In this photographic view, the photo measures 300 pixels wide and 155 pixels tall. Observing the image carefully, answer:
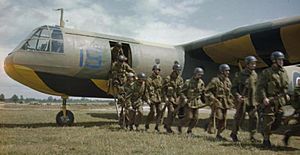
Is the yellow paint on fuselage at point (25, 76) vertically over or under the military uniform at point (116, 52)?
under

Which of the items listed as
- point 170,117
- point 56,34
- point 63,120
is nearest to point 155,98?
point 170,117

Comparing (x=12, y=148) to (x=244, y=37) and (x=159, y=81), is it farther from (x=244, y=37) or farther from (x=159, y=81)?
(x=244, y=37)

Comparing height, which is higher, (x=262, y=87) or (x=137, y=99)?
(x=262, y=87)

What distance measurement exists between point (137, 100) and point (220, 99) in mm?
2711

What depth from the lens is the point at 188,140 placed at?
309 inches

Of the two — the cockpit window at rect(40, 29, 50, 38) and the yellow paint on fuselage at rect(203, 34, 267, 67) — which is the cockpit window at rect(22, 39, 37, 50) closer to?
the cockpit window at rect(40, 29, 50, 38)

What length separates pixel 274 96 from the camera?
7102 mm

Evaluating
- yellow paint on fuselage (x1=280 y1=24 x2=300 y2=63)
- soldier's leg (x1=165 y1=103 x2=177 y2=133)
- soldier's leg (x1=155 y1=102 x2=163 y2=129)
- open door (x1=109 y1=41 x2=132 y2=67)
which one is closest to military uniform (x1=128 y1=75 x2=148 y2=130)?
soldier's leg (x1=155 y1=102 x2=163 y2=129)

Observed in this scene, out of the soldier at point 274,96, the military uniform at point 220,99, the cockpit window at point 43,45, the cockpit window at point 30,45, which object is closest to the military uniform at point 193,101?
the military uniform at point 220,99

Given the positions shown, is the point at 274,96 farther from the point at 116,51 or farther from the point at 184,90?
the point at 116,51

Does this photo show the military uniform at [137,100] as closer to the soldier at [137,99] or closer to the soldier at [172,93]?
the soldier at [137,99]

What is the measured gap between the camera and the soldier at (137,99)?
34.1 ft

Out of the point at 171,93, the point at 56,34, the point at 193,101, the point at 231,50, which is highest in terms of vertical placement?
the point at 56,34

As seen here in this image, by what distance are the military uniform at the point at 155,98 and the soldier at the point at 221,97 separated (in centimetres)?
181
